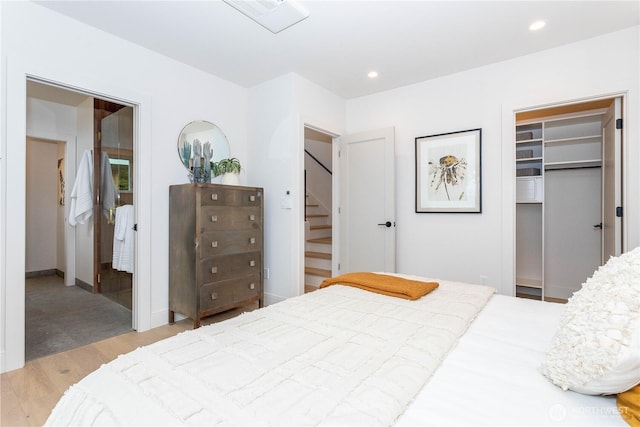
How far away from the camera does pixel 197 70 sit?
3320 millimetres

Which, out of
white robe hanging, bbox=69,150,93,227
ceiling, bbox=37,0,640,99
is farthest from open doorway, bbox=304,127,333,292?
white robe hanging, bbox=69,150,93,227

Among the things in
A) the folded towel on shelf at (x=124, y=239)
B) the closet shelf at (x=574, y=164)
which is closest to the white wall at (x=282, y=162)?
the folded towel on shelf at (x=124, y=239)

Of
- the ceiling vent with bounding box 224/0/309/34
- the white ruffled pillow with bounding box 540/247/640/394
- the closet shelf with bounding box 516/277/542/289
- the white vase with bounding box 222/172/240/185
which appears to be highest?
the ceiling vent with bounding box 224/0/309/34

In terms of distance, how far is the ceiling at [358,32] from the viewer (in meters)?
2.28

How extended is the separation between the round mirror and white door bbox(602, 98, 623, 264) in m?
3.82

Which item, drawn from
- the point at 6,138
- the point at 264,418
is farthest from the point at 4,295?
the point at 264,418

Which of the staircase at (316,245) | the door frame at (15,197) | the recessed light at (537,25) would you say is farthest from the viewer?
the staircase at (316,245)

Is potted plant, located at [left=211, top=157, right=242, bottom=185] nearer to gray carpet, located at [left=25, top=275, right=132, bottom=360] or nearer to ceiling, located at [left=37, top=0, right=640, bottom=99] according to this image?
ceiling, located at [left=37, top=0, right=640, bottom=99]

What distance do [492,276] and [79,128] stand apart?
564cm

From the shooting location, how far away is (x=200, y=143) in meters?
3.34

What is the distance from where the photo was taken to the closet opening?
3.55 metres

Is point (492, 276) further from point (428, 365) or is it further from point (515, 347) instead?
point (428, 365)

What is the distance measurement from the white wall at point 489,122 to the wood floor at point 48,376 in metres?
2.90

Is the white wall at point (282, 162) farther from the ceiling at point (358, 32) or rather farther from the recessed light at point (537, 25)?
the recessed light at point (537, 25)
